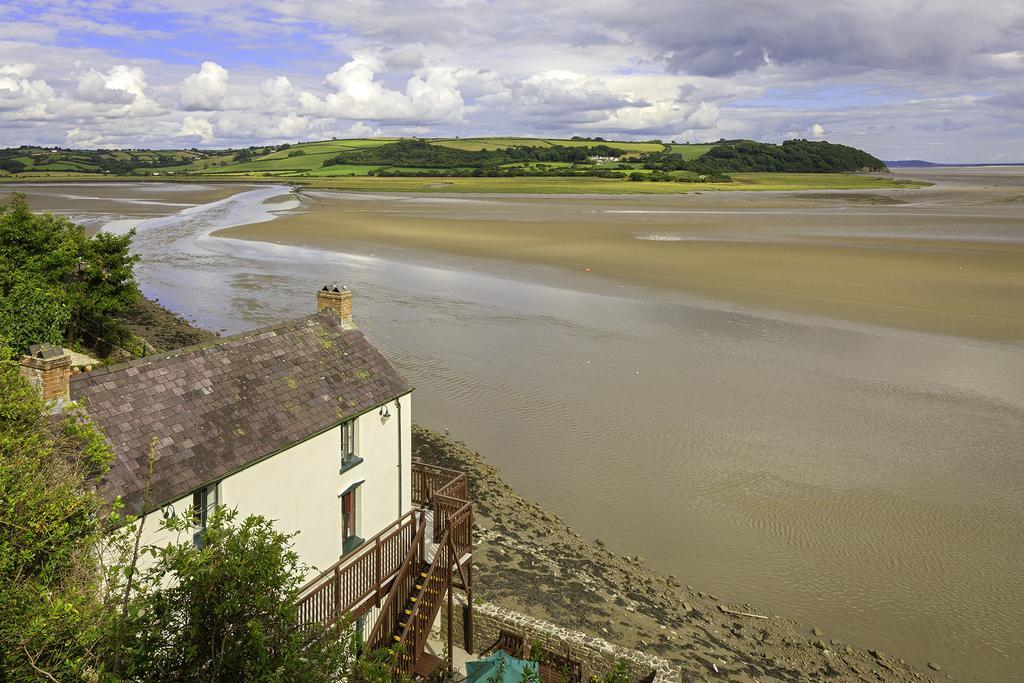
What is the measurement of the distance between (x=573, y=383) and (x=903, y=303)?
19.8 metres

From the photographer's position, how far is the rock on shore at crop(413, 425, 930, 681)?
12.2 m

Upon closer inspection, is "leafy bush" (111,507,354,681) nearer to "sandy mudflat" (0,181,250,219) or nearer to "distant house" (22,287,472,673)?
"distant house" (22,287,472,673)

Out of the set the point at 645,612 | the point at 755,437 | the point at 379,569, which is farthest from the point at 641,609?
the point at 755,437

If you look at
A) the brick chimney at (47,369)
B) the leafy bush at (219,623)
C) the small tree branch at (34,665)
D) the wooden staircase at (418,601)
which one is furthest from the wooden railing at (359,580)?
the small tree branch at (34,665)

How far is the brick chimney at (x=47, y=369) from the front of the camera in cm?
921

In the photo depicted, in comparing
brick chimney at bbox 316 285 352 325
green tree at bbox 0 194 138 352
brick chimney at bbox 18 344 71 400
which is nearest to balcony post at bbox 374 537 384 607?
brick chimney at bbox 18 344 71 400

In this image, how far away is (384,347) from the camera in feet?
94.2

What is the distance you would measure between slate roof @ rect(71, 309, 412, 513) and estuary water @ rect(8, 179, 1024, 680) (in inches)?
253

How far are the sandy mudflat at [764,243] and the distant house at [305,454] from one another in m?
26.2

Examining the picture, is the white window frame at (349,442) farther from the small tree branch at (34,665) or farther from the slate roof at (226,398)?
the small tree branch at (34,665)

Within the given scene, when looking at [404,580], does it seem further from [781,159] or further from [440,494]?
[781,159]

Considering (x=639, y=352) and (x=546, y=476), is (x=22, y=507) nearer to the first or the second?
(x=546, y=476)

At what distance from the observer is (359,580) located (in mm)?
10883

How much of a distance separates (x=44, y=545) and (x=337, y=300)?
331 inches
